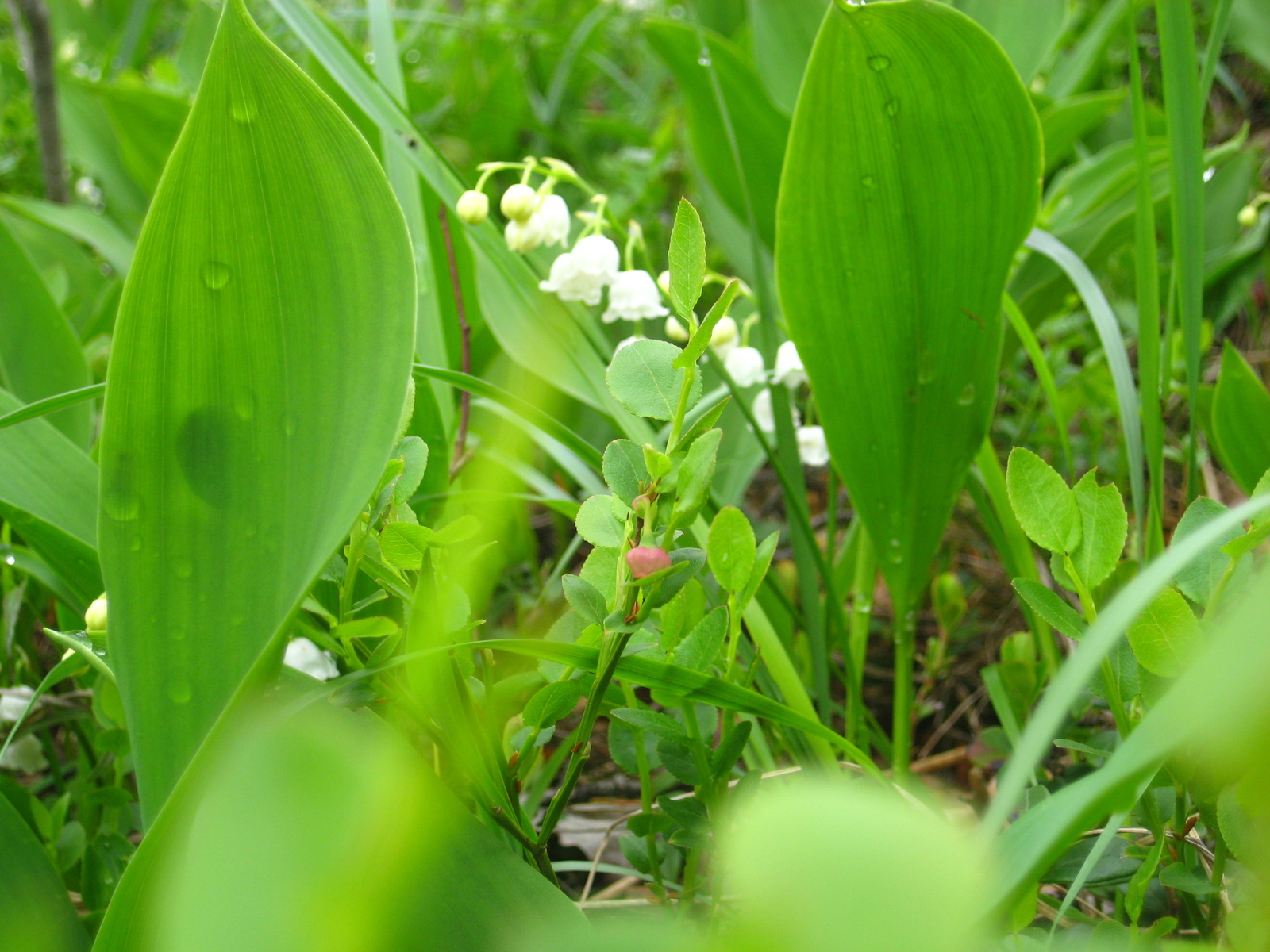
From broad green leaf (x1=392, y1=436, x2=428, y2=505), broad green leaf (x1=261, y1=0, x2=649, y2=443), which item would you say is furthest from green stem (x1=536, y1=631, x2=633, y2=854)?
broad green leaf (x1=261, y1=0, x2=649, y2=443)

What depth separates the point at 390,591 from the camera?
40 centimetres

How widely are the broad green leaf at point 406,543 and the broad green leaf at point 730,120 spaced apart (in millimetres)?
847

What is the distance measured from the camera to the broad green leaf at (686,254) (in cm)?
34

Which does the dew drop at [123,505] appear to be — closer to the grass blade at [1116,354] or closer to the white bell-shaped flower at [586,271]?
the white bell-shaped flower at [586,271]

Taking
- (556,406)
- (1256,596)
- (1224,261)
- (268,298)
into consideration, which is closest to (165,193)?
(268,298)

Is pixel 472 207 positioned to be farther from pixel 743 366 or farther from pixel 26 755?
pixel 26 755

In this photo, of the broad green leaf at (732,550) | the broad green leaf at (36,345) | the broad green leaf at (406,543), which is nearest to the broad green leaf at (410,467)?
the broad green leaf at (406,543)

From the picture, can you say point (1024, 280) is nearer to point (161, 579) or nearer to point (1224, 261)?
point (1224, 261)

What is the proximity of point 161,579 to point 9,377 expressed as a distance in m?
0.59

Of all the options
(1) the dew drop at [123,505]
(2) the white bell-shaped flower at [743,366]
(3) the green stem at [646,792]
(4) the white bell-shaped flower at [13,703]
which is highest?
(1) the dew drop at [123,505]

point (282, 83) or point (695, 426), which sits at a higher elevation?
point (282, 83)

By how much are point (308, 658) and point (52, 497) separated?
0.18 m

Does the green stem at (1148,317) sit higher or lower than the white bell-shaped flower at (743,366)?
higher

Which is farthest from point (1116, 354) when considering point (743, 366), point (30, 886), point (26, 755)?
point (26, 755)
